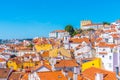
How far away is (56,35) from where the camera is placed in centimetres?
12925

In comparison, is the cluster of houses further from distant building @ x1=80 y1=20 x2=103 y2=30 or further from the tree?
distant building @ x1=80 y1=20 x2=103 y2=30

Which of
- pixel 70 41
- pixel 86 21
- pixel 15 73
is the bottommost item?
pixel 15 73

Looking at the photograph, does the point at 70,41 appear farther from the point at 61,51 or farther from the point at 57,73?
the point at 57,73

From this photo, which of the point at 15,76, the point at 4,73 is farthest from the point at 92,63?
the point at 4,73

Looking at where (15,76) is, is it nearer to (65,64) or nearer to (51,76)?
(65,64)

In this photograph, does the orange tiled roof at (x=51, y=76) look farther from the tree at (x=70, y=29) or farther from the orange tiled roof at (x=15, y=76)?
the tree at (x=70, y=29)

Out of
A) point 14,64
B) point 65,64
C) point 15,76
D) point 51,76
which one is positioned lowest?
point 15,76

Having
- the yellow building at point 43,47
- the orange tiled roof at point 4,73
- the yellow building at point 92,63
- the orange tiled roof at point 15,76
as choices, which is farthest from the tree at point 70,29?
the orange tiled roof at point 15,76

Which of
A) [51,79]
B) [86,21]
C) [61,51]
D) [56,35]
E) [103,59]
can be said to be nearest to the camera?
[51,79]

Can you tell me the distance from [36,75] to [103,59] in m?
19.5

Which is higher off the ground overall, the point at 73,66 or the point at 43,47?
the point at 43,47

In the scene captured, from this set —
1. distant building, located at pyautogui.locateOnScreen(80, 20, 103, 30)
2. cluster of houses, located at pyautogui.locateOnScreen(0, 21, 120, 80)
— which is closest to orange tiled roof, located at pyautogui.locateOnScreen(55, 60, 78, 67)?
cluster of houses, located at pyautogui.locateOnScreen(0, 21, 120, 80)

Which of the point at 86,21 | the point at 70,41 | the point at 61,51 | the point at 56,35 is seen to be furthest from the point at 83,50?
the point at 86,21

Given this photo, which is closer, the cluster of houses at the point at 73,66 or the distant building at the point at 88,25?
the cluster of houses at the point at 73,66
